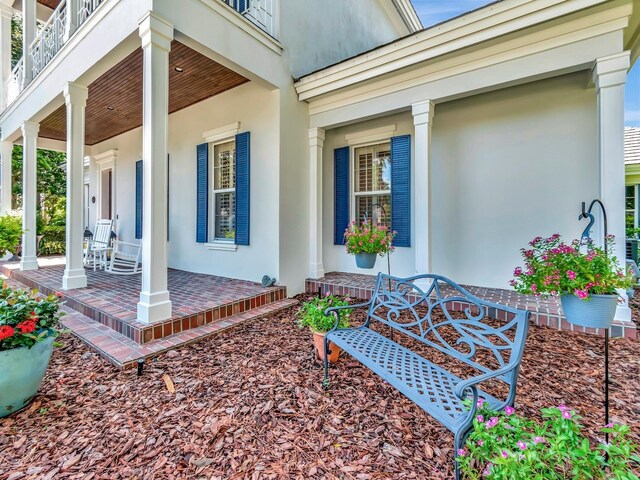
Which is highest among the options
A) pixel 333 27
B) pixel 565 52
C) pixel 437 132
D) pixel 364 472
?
pixel 333 27

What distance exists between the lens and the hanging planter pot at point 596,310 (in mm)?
1646

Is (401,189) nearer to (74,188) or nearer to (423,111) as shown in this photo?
(423,111)

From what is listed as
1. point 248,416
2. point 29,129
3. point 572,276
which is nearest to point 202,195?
point 29,129

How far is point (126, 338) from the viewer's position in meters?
2.91

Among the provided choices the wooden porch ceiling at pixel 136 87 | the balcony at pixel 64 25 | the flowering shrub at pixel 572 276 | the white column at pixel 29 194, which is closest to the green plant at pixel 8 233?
the white column at pixel 29 194

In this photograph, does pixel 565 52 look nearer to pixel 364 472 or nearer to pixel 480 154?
pixel 480 154

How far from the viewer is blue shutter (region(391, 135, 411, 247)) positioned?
15.3 ft

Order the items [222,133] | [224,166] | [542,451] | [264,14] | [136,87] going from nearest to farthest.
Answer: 1. [542,451]
2. [264,14]
3. [136,87]
4. [222,133]
5. [224,166]

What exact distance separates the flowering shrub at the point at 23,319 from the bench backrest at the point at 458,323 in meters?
2.32

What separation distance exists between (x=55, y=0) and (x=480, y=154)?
30.9 ft

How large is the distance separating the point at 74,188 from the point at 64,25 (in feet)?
9.96

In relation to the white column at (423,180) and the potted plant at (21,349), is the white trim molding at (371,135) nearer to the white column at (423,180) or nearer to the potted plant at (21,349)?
the white column at (423,180)

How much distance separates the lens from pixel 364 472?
1.48m

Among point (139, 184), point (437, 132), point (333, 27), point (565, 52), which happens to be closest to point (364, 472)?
point (565, 52)
